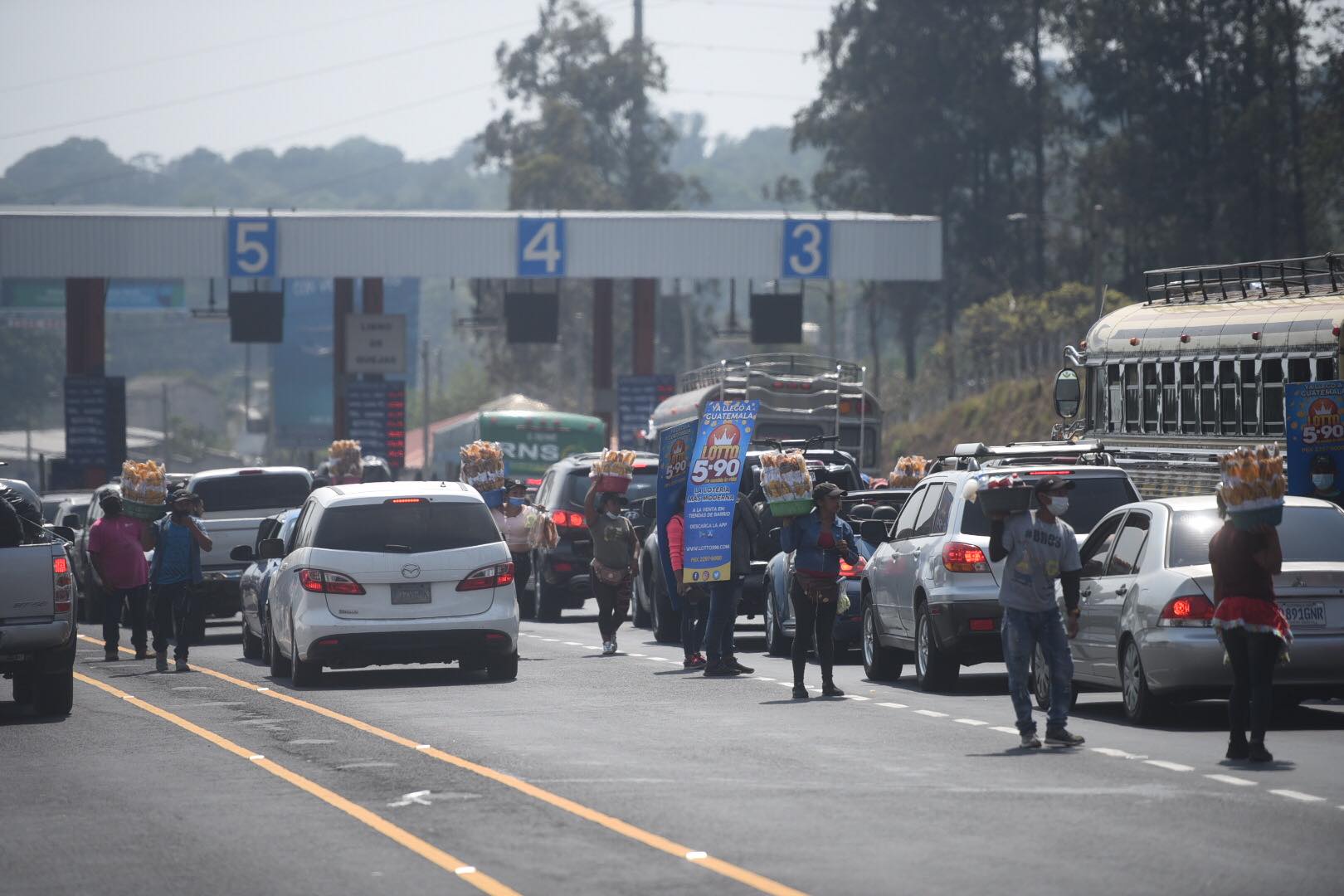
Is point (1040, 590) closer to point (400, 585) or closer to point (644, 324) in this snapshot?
point (400, 585)

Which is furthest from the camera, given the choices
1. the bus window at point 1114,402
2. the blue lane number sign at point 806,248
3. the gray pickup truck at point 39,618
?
the blue lane number sign at point 806,248

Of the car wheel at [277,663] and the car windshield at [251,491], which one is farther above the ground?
the car windshield at [251,491]

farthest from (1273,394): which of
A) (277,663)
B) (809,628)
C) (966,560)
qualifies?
(277,663)

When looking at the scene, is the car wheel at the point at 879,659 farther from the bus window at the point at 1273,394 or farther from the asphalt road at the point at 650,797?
the bus window at the point at 1273,394

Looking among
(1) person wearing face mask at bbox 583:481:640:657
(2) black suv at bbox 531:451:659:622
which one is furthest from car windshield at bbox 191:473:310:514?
(1) person wearing face mask at bbox 583:481:640:657

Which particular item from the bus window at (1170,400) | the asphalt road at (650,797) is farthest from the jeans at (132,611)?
the bus window at (1170,400)

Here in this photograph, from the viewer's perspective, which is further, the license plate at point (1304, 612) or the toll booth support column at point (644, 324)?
the toll booth support column at point (644, 324)

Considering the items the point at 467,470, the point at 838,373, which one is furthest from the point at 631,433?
the point at 467,470

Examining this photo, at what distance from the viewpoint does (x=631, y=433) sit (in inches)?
2168

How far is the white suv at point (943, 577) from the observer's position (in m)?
18.0

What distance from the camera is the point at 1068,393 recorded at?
26891 mm

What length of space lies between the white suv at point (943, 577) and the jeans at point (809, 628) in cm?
77

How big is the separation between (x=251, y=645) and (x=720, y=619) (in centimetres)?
577

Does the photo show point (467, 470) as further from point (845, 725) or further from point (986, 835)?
point (986, 835)
